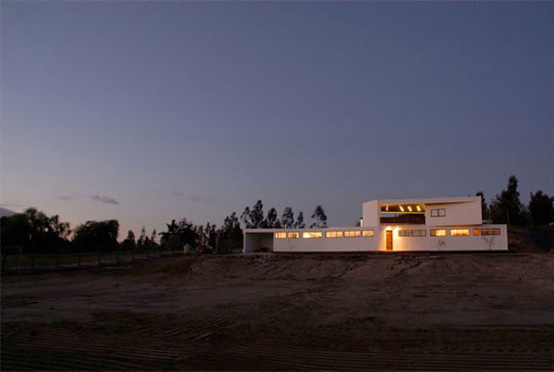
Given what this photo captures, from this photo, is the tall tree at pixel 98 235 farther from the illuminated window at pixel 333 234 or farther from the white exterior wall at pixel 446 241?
the white exterior wall at pixel 446 241

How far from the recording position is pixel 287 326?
35.9 feet

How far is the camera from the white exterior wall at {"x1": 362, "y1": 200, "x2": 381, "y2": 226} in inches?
1405

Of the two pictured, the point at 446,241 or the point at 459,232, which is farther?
the point at 446,241

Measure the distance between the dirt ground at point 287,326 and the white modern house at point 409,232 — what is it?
1011 cm

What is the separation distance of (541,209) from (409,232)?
114ft

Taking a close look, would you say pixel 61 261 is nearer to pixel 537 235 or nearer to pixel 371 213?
pixel 371 213

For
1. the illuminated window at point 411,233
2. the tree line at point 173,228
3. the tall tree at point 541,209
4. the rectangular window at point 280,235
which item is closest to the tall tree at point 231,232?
the tree line at point 173,228

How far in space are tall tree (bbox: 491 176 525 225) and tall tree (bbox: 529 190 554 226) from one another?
5.20ft

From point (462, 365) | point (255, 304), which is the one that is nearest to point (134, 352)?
point (462, 365)

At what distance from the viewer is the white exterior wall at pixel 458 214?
3278cm

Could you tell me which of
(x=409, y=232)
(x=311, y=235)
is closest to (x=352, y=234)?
(x=311, y=235)

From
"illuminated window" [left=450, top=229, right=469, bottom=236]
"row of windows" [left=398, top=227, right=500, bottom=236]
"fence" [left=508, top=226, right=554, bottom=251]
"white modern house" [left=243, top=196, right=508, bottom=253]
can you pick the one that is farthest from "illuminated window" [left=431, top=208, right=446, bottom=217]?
"fence" [left=508, top=226, right=554, bottom=251]

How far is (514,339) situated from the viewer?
356 inches

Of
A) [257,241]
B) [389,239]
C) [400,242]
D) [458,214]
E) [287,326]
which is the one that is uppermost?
[458,214]
